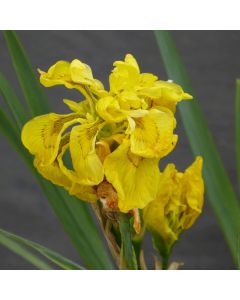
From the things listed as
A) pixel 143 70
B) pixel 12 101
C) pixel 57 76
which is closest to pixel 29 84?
pixel 12 101

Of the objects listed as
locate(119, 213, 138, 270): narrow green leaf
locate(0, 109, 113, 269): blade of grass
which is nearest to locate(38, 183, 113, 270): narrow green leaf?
locate(0, 109, 113, 269): blade of grass

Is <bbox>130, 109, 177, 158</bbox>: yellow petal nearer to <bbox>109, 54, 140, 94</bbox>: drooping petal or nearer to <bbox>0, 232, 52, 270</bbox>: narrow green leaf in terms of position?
<bbox>109, 54, 140, 94</bbox>: drooping petal

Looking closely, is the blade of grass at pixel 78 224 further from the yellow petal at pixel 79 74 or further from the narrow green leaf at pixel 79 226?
the yellow petal at pixel 79 74

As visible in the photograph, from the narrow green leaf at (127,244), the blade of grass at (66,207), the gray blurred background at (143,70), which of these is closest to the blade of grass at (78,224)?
the blade of grass at (66,207)
